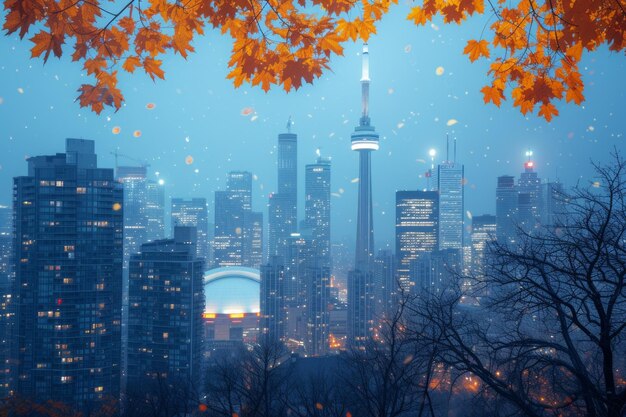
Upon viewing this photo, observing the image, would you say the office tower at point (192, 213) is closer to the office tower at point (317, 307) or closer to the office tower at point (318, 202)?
the office tower at point (318, 202)

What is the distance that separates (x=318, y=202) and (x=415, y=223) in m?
26.4

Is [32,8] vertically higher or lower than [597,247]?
higher

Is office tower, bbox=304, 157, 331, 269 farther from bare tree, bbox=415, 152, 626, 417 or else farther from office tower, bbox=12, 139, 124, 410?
bare tree, bbox=415, 152, 626, 417

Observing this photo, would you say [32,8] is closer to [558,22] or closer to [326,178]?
[558,22]

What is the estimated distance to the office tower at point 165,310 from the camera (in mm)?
23266

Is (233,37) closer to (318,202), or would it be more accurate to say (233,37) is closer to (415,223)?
(415,223)

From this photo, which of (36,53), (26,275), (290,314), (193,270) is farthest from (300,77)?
(290,314)

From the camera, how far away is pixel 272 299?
38156mm

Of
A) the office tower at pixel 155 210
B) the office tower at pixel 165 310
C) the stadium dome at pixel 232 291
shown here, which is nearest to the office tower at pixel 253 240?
the office tower at pixel 155 210

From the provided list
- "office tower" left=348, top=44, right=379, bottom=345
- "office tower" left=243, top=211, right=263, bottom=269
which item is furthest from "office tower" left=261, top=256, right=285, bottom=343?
"office tower" left=243, top=211, right=263, bottom=269

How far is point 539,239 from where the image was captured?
9.78 feet

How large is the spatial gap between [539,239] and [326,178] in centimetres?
9309

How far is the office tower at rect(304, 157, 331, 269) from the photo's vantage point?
7782cm

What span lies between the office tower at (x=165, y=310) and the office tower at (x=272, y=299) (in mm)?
11611
